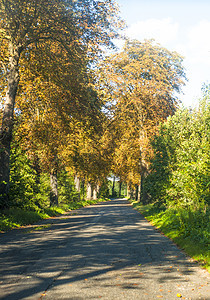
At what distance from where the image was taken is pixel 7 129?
15.0 meters

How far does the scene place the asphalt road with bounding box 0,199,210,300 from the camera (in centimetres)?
526

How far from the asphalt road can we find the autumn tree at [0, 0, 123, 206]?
646 centimetres

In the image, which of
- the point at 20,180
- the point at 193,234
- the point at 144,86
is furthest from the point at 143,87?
the point at 193,234

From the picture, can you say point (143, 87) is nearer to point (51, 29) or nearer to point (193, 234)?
point (51, 29)

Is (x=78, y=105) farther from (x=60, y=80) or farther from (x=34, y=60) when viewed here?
(x=34, y=60)

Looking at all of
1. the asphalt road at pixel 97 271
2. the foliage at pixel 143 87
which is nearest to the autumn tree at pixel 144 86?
the foliage at pixel 143 87

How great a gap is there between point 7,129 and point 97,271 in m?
10.1

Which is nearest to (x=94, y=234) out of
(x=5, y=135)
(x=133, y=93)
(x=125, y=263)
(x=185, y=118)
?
(x=125, y=263)

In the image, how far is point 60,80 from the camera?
1627 cm

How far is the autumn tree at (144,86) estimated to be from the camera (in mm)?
30172

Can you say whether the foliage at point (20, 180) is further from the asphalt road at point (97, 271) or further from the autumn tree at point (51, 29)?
the asphalt road at point (97, 271)

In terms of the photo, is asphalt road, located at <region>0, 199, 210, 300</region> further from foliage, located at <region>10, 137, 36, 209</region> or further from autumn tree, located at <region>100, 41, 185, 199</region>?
autumn tree, located at <region>100, 41, 185, 199</region>

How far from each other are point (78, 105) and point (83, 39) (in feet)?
10.7

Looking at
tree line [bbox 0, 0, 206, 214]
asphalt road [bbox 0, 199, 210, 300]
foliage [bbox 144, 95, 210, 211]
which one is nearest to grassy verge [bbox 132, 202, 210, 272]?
asphalt road [bbox 0, 199, 210, 300]
